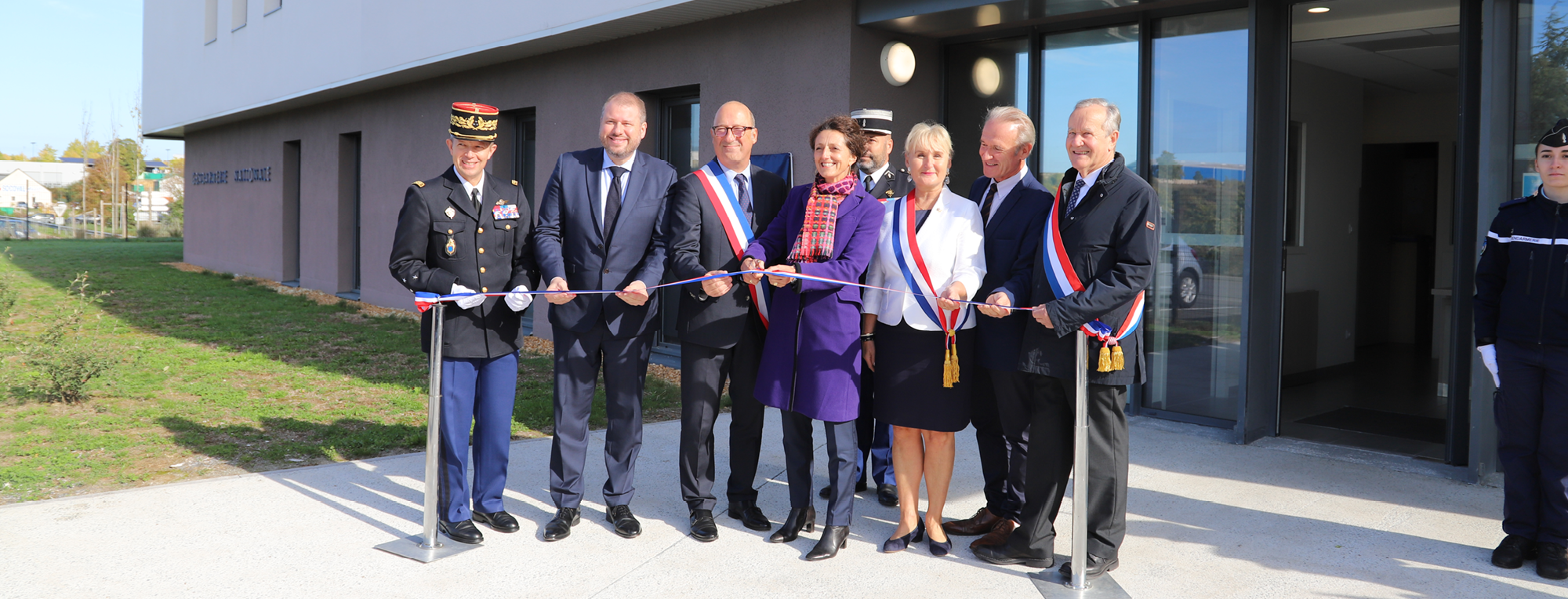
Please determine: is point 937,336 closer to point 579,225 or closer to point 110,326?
point 579,225

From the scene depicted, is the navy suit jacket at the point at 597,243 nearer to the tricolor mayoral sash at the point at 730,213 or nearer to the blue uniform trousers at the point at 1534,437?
the tricolor mayoral sash at the point at 730,213

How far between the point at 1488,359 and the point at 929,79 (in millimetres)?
4540

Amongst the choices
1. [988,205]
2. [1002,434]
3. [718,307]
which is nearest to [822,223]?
[718,307]

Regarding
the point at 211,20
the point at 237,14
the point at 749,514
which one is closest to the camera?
the point at 749,514

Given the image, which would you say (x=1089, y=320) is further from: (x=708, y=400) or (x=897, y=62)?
(x=897, y=62)

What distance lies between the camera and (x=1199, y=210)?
661 cm

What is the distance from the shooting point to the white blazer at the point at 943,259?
13.0 feet

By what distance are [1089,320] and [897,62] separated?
14.0ft

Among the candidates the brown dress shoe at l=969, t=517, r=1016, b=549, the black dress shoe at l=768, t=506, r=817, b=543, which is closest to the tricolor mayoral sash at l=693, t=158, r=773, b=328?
the black dress shoe at l=768, t=506, r=817, b=543

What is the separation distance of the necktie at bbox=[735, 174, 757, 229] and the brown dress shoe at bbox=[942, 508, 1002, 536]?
5.07 feet

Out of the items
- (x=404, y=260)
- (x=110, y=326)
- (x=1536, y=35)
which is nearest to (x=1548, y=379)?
(x=1536, y=35)

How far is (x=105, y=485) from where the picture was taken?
5047mm

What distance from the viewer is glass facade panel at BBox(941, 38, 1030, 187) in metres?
7.50

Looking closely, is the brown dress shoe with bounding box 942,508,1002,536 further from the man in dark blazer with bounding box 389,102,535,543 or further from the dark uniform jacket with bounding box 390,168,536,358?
the dark uniform jacket with bounding box 390,168,536,358
